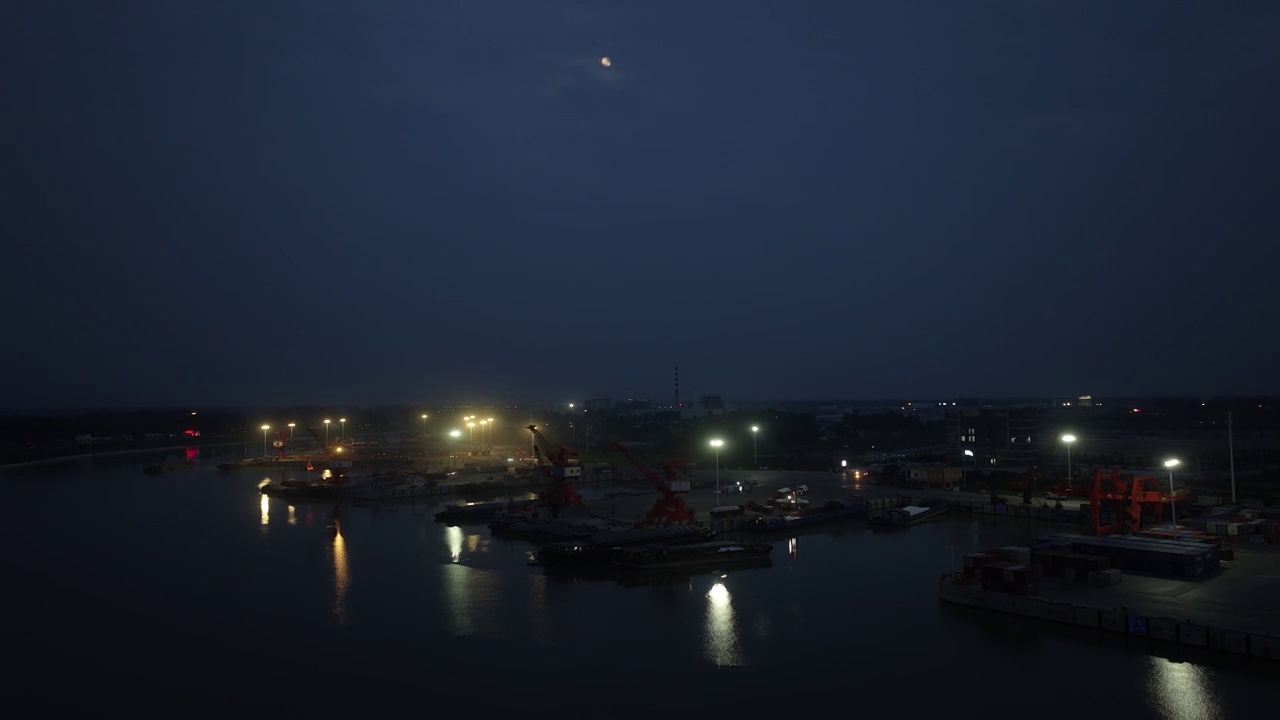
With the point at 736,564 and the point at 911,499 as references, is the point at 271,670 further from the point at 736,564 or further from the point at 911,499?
the point at 911,499

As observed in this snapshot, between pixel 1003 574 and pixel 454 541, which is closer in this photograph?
pixel 1003 574

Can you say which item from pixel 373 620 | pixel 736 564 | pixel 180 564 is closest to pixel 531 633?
pixel 373 620

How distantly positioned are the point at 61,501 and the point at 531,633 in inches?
544

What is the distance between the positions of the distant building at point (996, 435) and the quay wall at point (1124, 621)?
491 inches

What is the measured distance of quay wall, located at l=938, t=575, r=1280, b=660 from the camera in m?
5.86

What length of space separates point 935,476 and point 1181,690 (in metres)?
10.5

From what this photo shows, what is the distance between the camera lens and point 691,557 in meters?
9.62

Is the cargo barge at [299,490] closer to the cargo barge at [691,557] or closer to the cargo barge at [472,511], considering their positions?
the cargo barge at [472,511]

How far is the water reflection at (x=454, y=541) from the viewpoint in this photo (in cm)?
1027

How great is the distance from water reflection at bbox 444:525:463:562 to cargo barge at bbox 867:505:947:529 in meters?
6.09

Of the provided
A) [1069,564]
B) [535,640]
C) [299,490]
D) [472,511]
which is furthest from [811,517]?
[299,490]

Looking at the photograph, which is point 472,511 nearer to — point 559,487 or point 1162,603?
point 559,487

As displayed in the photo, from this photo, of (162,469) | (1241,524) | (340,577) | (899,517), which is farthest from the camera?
(162,469)

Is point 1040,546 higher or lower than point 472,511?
higher
